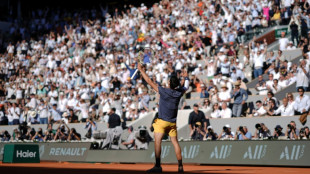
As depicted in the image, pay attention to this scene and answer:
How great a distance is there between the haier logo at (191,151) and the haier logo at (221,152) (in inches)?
26.0

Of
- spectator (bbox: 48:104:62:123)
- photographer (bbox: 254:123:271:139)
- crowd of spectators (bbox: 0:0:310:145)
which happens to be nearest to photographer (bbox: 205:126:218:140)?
crowd of spectators (bbox: 0:0:310:145)

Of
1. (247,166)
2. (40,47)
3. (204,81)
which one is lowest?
(247,166)

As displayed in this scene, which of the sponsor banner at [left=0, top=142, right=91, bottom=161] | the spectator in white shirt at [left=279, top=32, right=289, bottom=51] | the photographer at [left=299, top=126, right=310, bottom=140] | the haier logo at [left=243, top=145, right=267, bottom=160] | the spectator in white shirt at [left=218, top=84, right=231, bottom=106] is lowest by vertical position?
the sponsor banner at [left=0, top=142, right=91, bottom=161]

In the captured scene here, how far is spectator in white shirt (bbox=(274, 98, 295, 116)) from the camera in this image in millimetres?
20594

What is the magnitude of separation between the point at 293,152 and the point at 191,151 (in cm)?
380

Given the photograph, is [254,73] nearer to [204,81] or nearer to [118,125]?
[204,81]

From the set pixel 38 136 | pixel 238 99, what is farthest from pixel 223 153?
pixel 38 136

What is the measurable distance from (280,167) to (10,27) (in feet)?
111

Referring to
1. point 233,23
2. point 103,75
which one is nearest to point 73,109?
point 103,75

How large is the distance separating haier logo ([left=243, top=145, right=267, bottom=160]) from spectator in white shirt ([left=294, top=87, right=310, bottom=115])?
388 centimetres

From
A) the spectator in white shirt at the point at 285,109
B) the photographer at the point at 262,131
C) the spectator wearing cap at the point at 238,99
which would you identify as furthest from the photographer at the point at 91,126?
the spectator in white shirt at the point at 285,109

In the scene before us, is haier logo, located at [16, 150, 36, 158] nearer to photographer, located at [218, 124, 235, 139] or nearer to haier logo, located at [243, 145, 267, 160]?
photographer, located at [218, 124, 235, 139]

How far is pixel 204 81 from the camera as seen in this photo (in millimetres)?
26859

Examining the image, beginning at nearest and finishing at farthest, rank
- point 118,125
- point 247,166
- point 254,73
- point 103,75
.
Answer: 1. point 247,166
2. point 118,125
3. point 254,73
4. point 103,75
